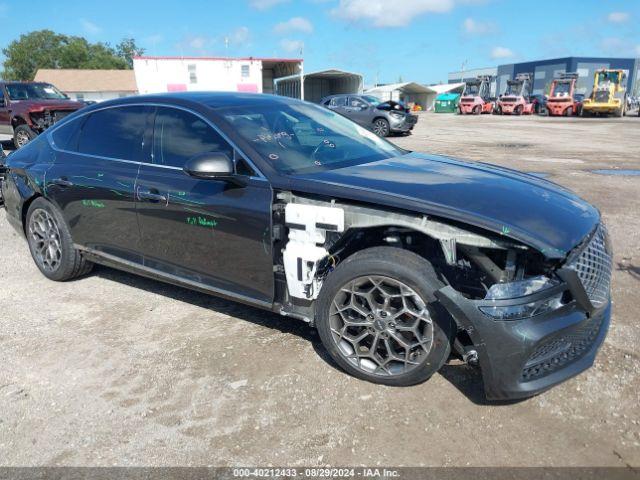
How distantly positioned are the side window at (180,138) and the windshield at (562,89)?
40179 mm

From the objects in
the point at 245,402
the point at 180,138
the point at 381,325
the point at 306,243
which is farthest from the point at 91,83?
the point at 381,325

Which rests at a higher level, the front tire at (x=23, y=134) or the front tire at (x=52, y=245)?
the front tire at (x=23, y=134)

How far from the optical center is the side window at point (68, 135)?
13.9 ft

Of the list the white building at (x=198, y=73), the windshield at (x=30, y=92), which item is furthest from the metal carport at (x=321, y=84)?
the windshield at (x=30, y=92)

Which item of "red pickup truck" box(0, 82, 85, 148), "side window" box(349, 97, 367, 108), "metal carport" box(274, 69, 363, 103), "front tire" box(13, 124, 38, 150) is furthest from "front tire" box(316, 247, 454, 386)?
"metal carport" box(274, 69, 363, 103)

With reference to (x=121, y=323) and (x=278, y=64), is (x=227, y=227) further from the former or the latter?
(x=278, y=64)

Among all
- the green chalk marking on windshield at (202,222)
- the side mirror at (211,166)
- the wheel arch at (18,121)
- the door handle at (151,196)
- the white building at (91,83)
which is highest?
the white building at (91,83)

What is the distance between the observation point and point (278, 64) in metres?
42.8

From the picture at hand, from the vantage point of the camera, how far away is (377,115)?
19.3m

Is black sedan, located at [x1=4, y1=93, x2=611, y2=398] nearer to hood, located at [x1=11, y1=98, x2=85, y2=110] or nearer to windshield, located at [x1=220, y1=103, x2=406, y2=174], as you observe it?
windshield, located at [x1=220, y1=103, x2=406, y2=174]

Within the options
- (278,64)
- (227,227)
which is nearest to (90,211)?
(227,227)

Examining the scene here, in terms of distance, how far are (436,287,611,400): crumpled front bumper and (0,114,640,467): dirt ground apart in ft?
0.82

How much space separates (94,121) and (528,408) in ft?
12.6

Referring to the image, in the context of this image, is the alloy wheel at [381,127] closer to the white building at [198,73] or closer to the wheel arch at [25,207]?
the wheel arch at [25,207]
